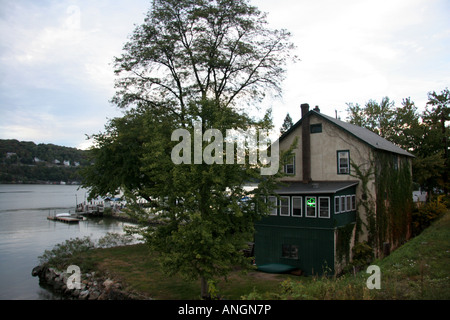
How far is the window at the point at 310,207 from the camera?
884 inches

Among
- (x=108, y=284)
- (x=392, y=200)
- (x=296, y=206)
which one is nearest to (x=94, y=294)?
(x=108, y=284)

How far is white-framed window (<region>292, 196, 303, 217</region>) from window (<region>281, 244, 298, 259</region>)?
228 cm

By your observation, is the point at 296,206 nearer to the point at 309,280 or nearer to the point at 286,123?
the point at 309,280

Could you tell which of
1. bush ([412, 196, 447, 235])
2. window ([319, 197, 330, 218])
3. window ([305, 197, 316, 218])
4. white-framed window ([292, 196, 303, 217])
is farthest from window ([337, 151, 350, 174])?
bush ([412, 196, 447, 235])

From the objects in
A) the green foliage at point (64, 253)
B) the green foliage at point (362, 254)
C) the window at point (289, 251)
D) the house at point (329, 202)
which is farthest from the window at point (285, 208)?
the green foliage at point (64, 253)

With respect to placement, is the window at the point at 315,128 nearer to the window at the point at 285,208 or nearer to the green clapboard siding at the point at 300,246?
the window at the point at 285,208

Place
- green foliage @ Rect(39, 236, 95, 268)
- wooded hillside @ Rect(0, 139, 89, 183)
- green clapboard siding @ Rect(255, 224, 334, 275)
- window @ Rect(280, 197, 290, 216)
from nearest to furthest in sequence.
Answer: green clapboard siding @ Rect(255, 224, 334, 275)
window @ Rect(280, 197, 290, 216)
green foliage @ Rect(39, 236, 95, 268)
wooded hillside @ Rect(0, 139, 89, 183)

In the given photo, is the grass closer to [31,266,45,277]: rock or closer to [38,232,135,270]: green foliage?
[38,232,135,270]: green foliage

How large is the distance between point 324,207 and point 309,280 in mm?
5041

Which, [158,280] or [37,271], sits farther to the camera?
[37,271]

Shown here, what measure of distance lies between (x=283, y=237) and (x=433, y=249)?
9296 millimetres

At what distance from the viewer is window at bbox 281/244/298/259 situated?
75.6 feet

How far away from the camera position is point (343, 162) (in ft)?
83.5
